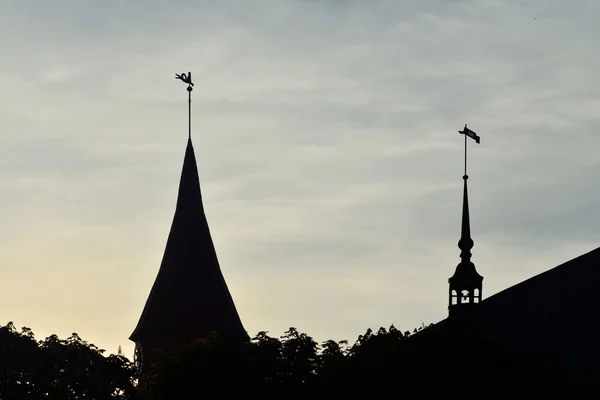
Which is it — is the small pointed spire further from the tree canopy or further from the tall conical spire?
the tree canopy

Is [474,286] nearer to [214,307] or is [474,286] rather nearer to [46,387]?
[214,307]

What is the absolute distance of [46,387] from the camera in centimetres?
9812

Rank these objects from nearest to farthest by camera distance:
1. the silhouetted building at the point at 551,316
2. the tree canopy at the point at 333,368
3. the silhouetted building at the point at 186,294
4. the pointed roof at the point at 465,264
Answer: the tree canopy at the point at 333,368, the silhouetted building at the point at 551,316, the pointed roof at the point at 465,264, the silhouetted building at the point at 186,294

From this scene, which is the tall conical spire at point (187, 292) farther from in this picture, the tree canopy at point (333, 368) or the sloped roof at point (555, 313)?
the sloped roof at point (555, 313)

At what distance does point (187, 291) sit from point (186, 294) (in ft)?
0.67

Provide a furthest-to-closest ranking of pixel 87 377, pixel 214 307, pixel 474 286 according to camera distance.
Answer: pixel 214 307 < pixel 474 286 < pixel 87 377

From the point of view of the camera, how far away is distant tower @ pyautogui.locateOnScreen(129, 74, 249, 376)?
117 m

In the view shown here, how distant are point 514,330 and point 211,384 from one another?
47.7 ft

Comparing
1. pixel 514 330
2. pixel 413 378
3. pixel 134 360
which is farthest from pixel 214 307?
pixel 413 378

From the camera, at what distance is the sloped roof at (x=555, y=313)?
91.8 metres

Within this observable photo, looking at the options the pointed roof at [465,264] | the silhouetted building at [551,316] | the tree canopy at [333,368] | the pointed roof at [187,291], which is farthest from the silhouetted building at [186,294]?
the silhouetted building at [551,316]

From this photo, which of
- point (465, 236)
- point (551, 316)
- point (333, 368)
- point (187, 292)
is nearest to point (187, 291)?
point (187, 292)

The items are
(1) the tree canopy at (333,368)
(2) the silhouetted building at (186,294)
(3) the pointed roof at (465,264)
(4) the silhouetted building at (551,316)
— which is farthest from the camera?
(2) the silhouetted building at (186,294)

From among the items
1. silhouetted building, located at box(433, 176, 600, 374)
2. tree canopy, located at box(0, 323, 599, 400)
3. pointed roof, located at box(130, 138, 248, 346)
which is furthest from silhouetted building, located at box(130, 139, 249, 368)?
silhouetted building, located at box(433, 176, 600, 374)
